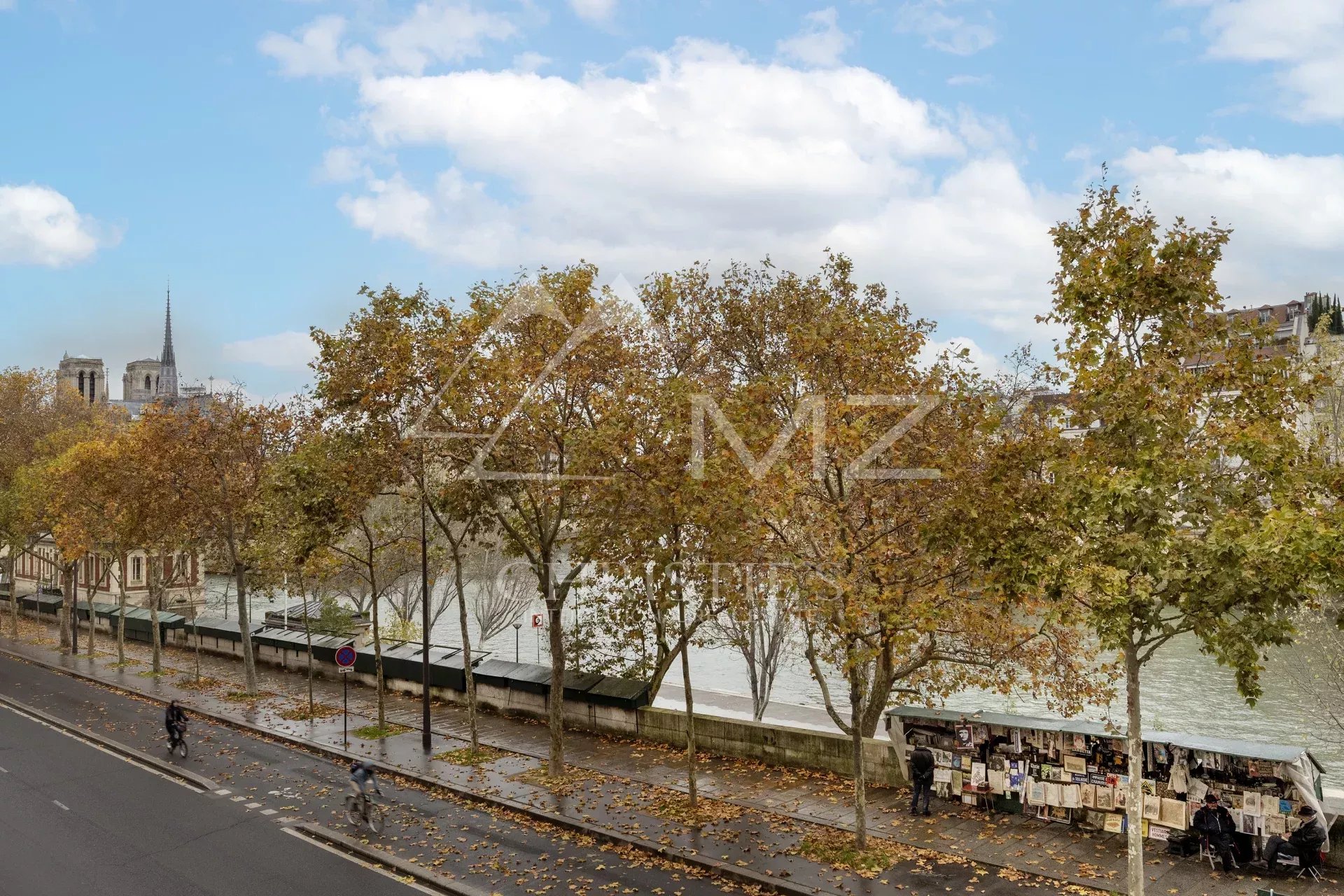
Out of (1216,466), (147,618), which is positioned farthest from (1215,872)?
(147,618)

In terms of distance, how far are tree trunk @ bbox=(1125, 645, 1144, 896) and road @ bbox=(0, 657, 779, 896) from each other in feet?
18.9

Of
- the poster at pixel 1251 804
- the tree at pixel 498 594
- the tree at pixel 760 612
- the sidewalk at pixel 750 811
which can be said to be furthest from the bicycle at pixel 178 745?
the tree at pixel 498 594

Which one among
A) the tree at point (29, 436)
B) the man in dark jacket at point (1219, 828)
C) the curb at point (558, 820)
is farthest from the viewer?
the tree at point (29, 436)

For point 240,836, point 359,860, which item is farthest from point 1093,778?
point 240,836

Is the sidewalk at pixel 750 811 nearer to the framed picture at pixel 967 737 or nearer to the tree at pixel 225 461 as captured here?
the framed picture at pixel 967 737

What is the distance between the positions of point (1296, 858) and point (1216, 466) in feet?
17.9

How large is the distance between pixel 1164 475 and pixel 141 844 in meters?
17.1

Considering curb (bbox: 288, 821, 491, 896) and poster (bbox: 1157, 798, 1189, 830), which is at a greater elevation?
poster (bbox: 1157, 798, 1189, 830)

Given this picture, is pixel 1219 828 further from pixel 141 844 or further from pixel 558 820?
pixel 141 844

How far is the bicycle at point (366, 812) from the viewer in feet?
56.2

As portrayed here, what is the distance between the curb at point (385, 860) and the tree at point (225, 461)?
47.4ft

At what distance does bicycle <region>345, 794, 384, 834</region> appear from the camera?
17.1 meters

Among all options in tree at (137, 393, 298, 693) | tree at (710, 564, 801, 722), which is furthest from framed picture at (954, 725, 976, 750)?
tree at (137, 393, 298, 693)

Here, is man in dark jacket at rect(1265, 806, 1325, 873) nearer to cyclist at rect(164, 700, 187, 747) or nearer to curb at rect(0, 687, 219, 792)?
curb at rect(0, 687, 219, 792)
